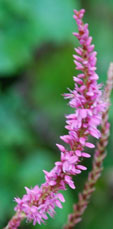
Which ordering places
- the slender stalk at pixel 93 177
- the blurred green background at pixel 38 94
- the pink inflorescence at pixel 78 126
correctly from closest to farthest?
the pink inflorescence at pixel 78 126 → the slender stalk at pixel 93 177 → the blurred green background at pixel 38 94

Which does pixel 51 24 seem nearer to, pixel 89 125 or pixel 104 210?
pixel 104 210

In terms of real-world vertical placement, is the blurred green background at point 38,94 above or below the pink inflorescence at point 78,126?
above

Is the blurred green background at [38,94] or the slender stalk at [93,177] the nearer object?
the slender stalk at [93,177]

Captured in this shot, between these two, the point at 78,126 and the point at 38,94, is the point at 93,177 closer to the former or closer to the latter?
the point at 78,126

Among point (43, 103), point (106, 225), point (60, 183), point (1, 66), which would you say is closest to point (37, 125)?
point (43, 103)

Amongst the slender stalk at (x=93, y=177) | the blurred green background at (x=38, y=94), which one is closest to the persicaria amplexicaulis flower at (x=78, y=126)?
the slender stalk at (x=93, y=177)

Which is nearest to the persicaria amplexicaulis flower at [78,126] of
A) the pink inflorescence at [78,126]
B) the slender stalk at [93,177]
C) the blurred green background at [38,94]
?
the pink inflorescence at [78,126]

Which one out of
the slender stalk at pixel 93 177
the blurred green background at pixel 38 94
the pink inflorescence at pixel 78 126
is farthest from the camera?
the blurred green background at pixel 38 94

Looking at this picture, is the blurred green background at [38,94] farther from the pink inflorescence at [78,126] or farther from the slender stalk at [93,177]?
the pink inflorescence at [78,126]
